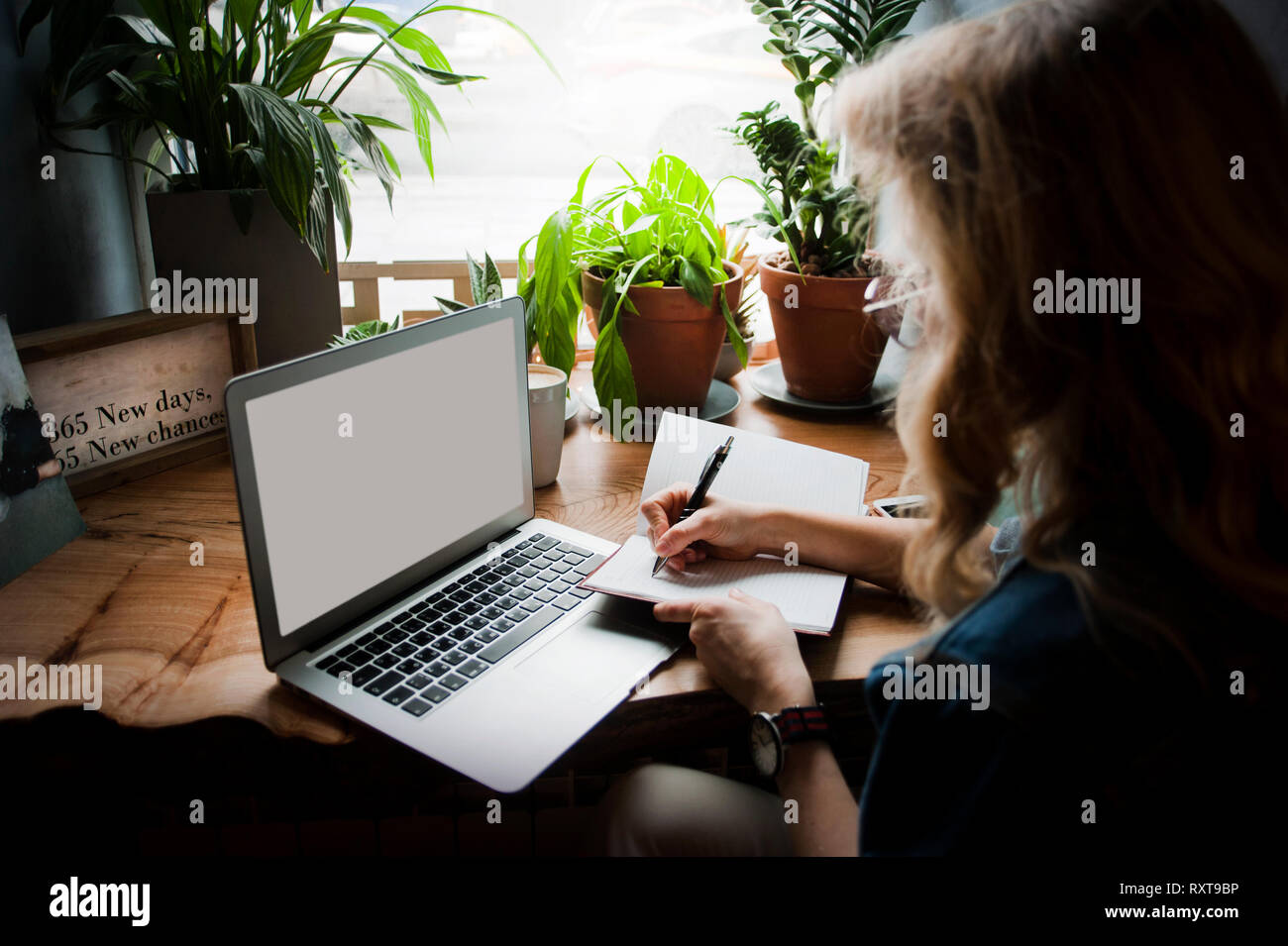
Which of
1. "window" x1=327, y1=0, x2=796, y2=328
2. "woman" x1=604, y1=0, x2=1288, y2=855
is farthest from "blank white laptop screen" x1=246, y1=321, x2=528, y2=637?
"window" x1=327, y1=0, x2=796, y2=328

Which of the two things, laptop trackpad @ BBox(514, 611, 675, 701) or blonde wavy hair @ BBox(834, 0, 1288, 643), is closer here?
blonde wavy hair @ BBox(834, 0, 1288, 643)

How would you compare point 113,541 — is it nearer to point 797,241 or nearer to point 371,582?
point 371,582

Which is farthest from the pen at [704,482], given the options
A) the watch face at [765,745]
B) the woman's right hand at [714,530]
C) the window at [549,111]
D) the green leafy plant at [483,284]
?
the window at [549,111]

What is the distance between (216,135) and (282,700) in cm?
75

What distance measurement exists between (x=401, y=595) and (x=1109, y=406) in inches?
24.3

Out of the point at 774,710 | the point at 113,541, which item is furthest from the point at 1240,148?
the point at 113,541

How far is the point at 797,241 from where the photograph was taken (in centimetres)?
132

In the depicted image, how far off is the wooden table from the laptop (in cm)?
4

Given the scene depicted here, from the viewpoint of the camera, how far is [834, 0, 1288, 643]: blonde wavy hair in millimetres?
487

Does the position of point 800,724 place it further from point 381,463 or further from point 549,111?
point 549,111

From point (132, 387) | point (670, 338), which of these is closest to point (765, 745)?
point (670, 338)

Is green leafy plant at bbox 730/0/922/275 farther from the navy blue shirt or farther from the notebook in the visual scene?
the navy blue shirt

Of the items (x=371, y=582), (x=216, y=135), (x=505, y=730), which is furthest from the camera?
(x=216, y=135)

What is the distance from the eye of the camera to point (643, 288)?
1.20 meters
